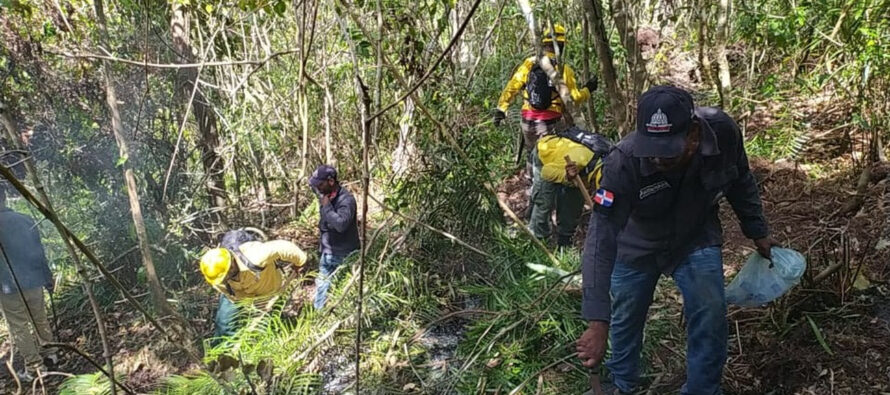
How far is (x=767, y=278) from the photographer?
2.54m

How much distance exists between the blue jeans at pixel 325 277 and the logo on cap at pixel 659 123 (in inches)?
113

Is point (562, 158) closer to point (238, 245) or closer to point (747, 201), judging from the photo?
point (747, 201)

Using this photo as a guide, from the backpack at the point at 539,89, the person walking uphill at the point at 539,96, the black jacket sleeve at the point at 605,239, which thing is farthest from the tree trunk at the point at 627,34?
the black jacket sleeve at the point at 605,239

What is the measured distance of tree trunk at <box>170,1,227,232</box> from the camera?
5.53 metres

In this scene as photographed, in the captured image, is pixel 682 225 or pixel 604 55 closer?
pixel 682 225

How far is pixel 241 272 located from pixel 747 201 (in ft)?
10.6

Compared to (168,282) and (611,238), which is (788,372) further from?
(168,282)

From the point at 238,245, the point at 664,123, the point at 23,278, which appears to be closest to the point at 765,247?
the point at 664,123

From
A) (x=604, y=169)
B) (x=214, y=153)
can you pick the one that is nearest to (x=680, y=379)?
(x=604, y=169)

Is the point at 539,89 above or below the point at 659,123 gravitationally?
below

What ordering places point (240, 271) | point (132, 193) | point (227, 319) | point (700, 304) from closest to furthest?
1. point (700, 304)
2. point (132, 193)
3. point (240, 271)
4. point (227, 319)

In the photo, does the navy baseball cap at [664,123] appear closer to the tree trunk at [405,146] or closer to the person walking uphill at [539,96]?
the tree trunk at [405,146]

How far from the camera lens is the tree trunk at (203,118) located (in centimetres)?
553

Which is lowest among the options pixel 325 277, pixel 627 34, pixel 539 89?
pixel 325 277
